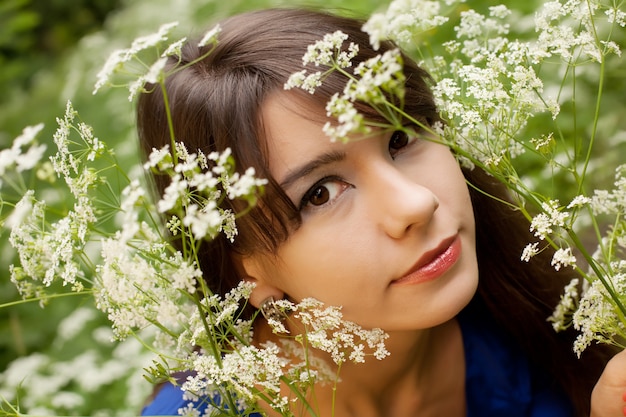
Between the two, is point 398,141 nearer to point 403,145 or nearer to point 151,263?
point 403,145

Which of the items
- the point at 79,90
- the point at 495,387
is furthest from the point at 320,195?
the point at 79,90

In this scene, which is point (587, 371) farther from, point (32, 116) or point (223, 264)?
point (32, 116)

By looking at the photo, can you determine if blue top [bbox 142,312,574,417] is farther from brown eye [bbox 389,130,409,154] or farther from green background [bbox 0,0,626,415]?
brown eye [bbox 389,130,409,154]

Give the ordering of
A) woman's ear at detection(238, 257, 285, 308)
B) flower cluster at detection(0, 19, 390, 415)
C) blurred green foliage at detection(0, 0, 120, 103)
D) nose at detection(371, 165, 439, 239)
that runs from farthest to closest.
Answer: blurred green foliage at detection(0, 0, 120, 103)
woman's ear at detection(238, 257, 285, 308)
nose at detection(371, 165, 439, 239)
flower cluster at detection(0, 19, 390, 415)

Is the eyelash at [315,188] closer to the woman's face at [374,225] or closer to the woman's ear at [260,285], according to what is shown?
the woman's face at [374,225]

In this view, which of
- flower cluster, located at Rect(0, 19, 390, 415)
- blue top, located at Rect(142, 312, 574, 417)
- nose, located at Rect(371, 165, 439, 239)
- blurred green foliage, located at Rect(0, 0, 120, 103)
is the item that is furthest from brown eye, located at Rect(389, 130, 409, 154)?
blurred green foliage, located at Rect(0, 0, 120, 103)

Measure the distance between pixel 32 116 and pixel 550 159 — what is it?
6106mm

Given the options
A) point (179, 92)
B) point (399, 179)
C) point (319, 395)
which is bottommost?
A: point (319, 395)

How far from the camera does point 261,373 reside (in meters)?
1.10

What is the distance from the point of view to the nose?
47.5 inches

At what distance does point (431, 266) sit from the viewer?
1.30m

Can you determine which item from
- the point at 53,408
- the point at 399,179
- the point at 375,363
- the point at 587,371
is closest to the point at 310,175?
the point at 399,179

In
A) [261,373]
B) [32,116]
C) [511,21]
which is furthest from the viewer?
[32,116]

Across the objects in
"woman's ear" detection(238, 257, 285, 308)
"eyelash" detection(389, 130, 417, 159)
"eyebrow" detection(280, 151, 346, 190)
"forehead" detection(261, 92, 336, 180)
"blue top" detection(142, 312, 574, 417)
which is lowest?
"blue top" detection(142, 312, 574, 417)
